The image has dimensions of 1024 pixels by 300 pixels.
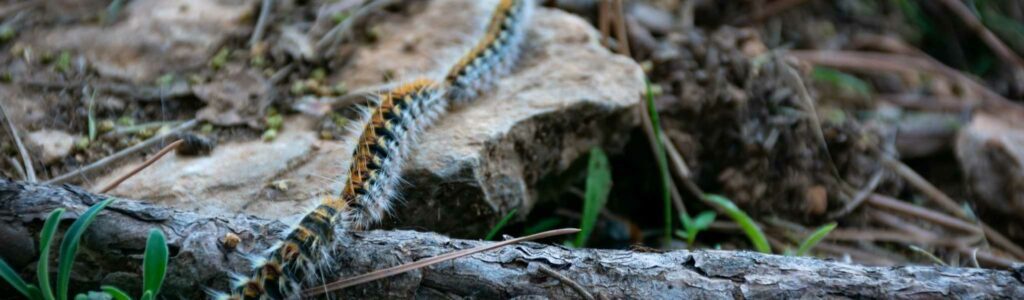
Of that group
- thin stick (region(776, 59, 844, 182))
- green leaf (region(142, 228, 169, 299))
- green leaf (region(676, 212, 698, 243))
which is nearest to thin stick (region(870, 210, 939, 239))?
thin stick (region(776, 59, 844, 182))

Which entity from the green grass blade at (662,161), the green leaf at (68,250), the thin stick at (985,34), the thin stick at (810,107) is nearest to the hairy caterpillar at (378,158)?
the green leaf at (68,250)

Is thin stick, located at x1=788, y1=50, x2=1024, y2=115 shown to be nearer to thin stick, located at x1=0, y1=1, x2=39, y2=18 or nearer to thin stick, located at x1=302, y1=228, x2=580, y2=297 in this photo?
thin stick, located at x1=302, y1=228, x2=580, y2=297

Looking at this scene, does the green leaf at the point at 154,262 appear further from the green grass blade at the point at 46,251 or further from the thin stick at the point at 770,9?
the thin stick at the point at 770,9

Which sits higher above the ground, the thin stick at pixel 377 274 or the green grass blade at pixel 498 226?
the thin stick at pixel 377 274

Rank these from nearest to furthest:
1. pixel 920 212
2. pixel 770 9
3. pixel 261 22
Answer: pixel 261 22, pixel 920 212, pixel 770 9

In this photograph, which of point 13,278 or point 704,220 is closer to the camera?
point 13,278

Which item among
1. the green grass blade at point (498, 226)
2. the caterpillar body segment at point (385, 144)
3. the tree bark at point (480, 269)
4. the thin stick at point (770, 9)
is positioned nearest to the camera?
the tree bark at point (480, 269)

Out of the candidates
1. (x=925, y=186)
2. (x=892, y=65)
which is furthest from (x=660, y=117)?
(x=892, y=65)

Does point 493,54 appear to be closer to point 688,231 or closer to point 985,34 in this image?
point 688,231

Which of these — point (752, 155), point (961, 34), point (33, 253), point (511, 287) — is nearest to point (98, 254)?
point (33, 253)
